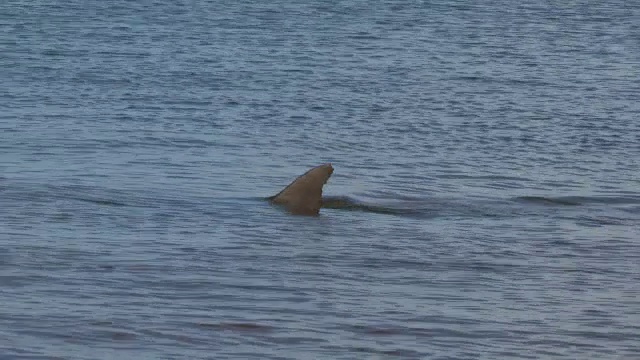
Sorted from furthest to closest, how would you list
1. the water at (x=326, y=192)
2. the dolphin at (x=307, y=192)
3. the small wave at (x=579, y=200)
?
the small wave at (x=579, y=200), the dolphin at (x=307, y=192), the water at (x=326, y=192)

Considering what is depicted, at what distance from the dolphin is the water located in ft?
0.77

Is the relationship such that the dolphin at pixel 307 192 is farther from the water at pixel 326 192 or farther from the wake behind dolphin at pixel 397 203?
the water at pixel 326 192

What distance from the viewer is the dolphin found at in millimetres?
18750

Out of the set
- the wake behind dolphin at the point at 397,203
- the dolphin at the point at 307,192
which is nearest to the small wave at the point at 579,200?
the wake behind dolphin at the point at 397,203

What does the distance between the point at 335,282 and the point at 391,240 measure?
7.43 feet

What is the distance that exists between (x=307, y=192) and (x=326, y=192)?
53.6 inches

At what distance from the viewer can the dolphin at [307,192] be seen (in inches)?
738

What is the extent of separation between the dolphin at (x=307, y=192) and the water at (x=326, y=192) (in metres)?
0.23

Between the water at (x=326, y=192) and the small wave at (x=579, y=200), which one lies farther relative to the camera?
the small wave at (x=579, y=200)

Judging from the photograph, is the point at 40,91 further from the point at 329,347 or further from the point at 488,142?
the point at 329,347

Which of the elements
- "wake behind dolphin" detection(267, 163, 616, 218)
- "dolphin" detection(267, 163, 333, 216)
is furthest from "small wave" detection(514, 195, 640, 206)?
"dolphin" detection(267, 163, 333, 216)

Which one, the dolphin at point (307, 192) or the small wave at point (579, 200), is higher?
the dolphin at point (307, 192)

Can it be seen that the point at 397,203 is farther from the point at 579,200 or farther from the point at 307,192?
the point at 579,200

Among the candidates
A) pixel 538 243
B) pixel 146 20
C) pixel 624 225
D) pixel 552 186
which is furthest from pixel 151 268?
pixel 146 20
